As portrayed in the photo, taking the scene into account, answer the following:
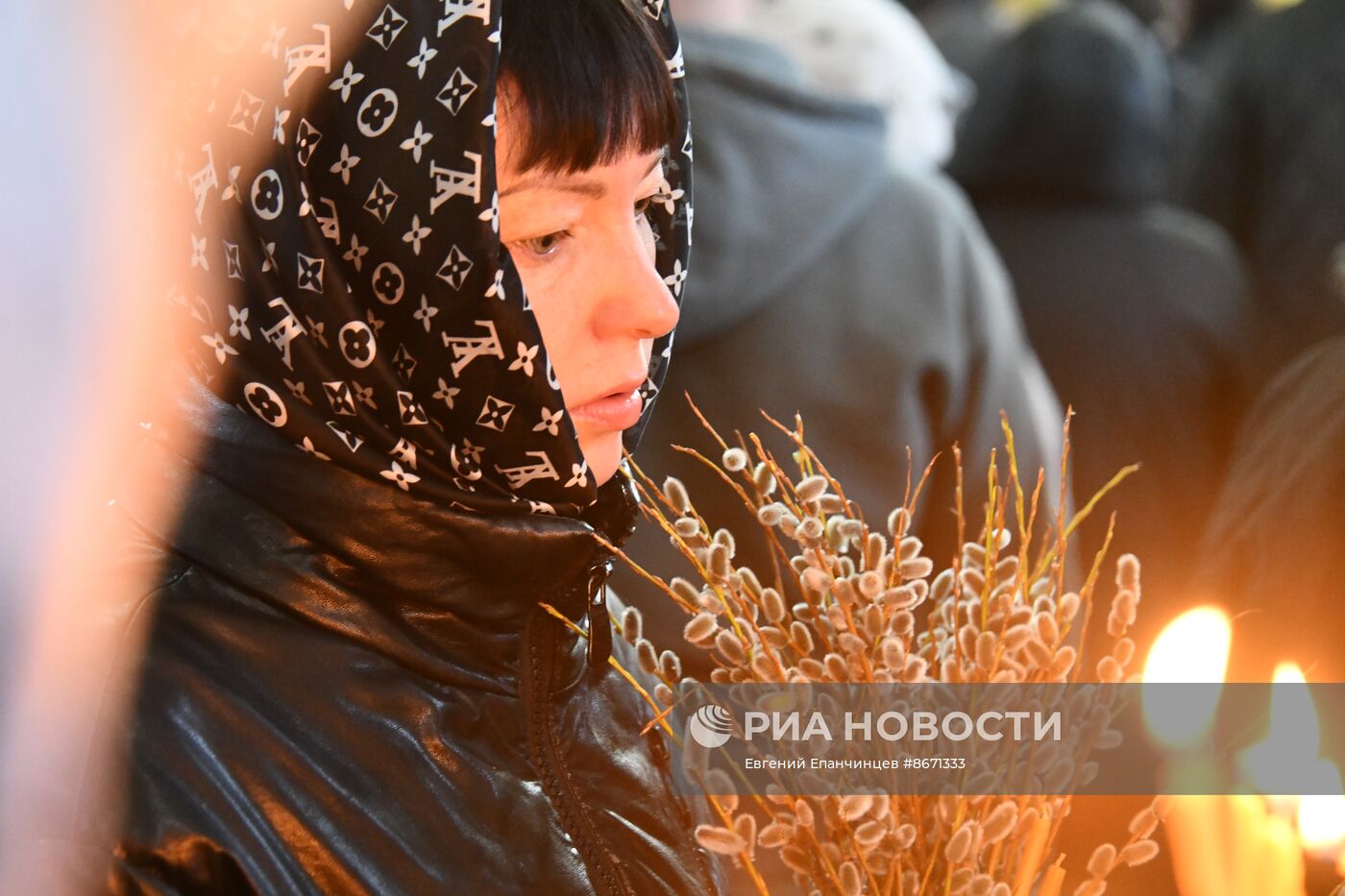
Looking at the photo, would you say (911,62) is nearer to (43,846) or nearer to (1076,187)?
(1076,187)

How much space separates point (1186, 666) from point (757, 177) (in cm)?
127

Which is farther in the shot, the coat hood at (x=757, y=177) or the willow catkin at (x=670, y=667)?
the coat hood at (x=757, y=177)

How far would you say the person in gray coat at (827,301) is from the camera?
2.14 metres

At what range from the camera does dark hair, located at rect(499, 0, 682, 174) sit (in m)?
1.18

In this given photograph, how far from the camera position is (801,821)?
1.01m

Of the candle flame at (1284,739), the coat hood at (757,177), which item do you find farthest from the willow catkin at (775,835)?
the coat hood at (757,177)

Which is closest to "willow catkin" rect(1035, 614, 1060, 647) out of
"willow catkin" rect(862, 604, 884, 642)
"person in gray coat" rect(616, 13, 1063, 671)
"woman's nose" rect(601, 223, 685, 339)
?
"willow catkin" rect(862, 604, 884, 642)

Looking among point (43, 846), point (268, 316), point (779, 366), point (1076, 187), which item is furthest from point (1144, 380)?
point (43, 846)

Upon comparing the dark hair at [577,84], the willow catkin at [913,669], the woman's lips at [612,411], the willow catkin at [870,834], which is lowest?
the willow catkin at [870,834]

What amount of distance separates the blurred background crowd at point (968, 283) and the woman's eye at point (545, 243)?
14.3 inches

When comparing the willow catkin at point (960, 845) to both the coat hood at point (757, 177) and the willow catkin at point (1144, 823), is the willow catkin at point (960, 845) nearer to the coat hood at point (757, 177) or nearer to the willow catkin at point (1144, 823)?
the willow catkin at point (1144, 823)

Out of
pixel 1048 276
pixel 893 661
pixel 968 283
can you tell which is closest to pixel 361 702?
pixel 893 661
